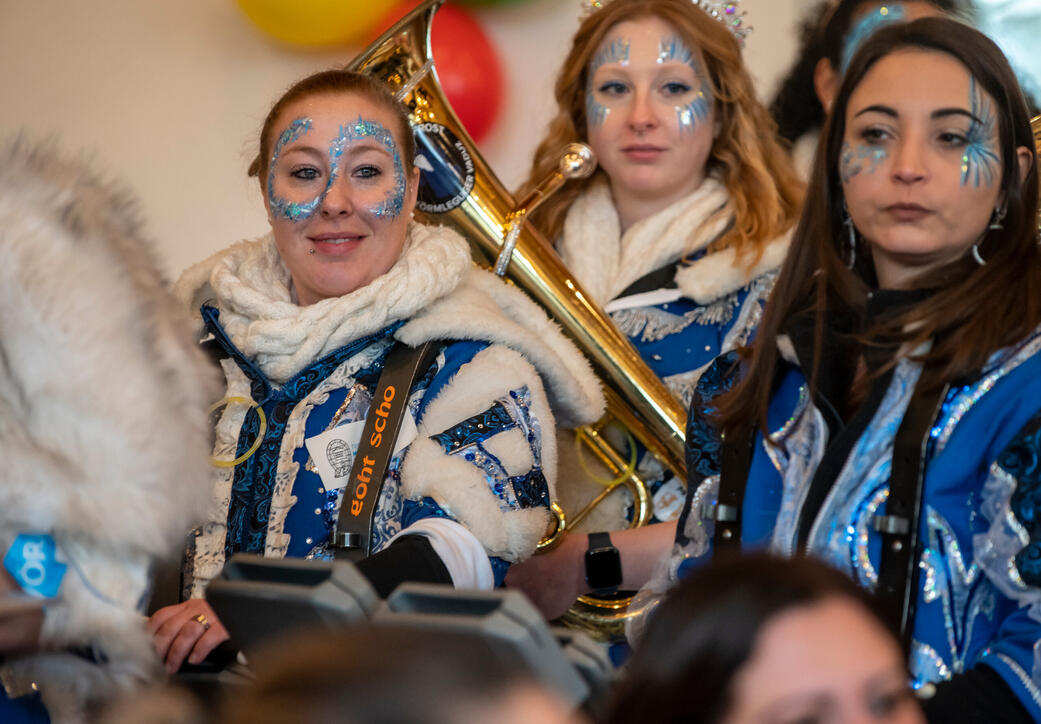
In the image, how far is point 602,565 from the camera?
220cm

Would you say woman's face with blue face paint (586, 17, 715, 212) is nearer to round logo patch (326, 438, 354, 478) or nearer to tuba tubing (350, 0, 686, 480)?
tuba tubing (350, 0, 686, 480)

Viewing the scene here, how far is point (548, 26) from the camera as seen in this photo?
13.7ft

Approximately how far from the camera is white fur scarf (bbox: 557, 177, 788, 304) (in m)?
2.54

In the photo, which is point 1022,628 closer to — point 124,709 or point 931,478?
point 931,478

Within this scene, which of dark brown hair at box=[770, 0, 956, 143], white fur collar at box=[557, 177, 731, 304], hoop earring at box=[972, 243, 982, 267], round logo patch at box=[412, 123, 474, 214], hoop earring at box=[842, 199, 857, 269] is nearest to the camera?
hoop earring at box=[972, 243, 982, 267]

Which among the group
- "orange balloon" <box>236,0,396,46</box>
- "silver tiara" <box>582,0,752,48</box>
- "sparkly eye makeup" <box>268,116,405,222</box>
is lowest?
"sparkly eye makeup" <box>268,116,405,222</box>

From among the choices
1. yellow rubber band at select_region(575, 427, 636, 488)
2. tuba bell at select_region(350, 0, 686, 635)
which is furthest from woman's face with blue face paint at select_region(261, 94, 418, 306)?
yellow rubber band at select_region(575, 427, 636, 488)

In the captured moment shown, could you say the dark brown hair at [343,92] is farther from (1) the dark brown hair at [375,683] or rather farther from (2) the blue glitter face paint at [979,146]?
(1) the dark brown hair at [375,683]

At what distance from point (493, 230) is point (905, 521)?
3.62 feet

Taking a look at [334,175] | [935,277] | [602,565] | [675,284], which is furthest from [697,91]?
[935,277]

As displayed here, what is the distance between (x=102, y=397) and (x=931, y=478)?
35.8 inches

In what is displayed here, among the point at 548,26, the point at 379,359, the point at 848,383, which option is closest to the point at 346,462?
the point at 379,359

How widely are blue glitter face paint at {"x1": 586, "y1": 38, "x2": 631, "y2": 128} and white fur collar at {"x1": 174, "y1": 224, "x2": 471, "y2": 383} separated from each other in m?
0.75

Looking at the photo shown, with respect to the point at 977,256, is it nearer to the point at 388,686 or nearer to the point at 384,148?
the point at 384,148
